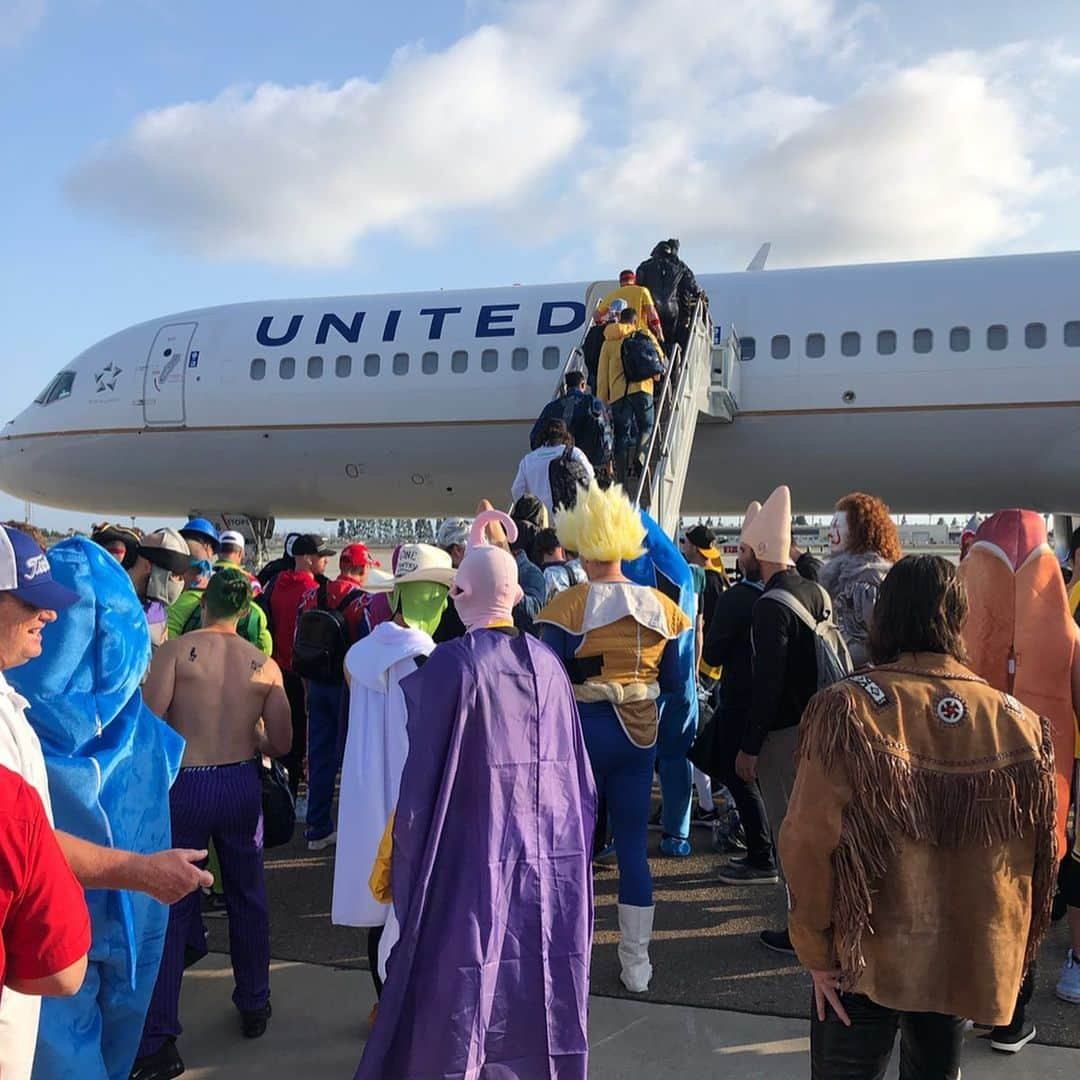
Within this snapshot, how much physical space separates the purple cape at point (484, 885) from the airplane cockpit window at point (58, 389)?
1451cm

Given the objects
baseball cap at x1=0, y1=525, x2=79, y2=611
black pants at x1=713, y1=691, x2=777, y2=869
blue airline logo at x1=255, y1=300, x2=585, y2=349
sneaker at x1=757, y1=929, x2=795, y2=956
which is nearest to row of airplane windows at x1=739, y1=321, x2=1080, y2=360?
blue airline logo at x1=255, y1=300, x2=585, y2=349

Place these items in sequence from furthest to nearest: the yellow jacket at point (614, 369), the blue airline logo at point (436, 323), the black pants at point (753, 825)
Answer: the blue airline logo at point (436, 323)
the yellow jacket at point (614, 369)
the black pants at point (753, 825)

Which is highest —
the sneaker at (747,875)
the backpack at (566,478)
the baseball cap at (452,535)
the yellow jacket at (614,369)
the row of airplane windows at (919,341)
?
the row of airplane windows at (919,341)

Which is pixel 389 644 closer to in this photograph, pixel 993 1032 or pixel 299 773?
pixel 993 1032

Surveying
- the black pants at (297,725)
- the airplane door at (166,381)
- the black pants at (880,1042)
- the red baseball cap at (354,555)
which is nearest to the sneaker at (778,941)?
the black pants at (880,1042)

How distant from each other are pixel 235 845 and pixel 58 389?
539 inches

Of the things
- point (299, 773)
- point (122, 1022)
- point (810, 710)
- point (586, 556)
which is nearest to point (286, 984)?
point (122, 1022)

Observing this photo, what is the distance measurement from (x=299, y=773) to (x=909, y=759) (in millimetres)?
5646

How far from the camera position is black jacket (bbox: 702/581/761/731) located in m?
4.81

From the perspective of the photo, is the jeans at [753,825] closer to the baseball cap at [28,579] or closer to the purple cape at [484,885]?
the purple cape at [484,885]

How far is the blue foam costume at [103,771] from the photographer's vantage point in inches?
102

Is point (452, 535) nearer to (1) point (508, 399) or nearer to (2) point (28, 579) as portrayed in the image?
(2) point (28, 579)

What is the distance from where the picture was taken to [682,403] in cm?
1023

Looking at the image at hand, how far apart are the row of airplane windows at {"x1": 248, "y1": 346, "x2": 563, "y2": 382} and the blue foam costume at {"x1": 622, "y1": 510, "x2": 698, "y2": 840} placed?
7552 mm
